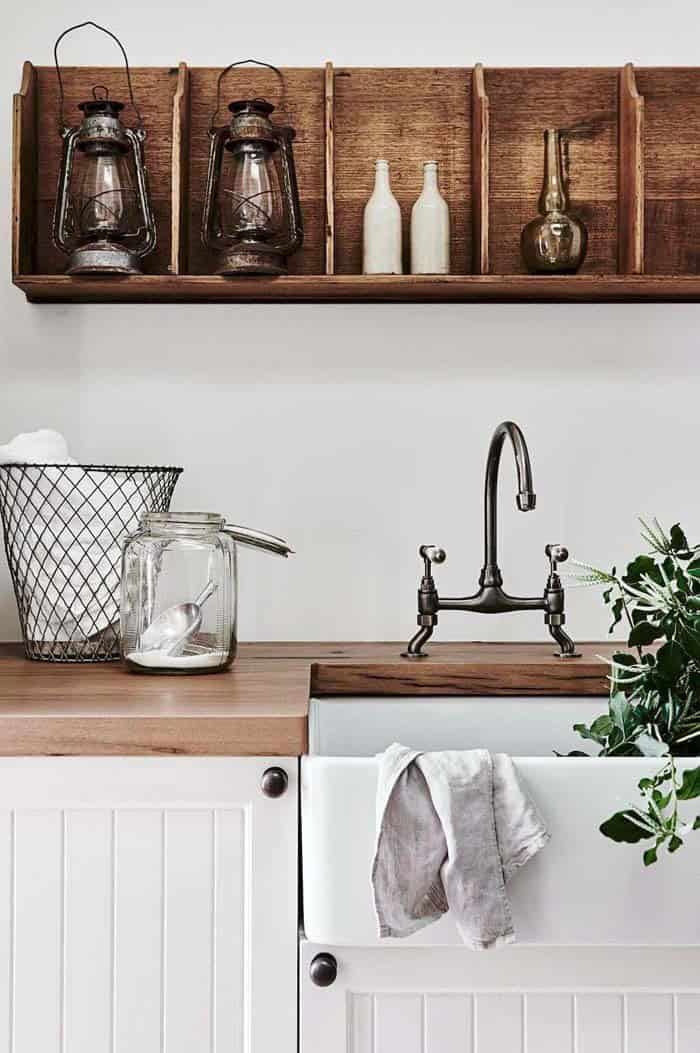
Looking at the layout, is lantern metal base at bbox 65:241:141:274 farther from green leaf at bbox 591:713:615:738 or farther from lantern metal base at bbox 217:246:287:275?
green leaf at bbox 591:713:615:738

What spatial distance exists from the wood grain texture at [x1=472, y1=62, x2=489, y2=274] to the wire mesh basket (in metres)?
0.64

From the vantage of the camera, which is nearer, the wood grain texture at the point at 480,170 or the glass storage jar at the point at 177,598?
the glass storage jar at the point at 177,598

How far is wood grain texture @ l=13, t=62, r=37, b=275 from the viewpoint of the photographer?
5.82 ft

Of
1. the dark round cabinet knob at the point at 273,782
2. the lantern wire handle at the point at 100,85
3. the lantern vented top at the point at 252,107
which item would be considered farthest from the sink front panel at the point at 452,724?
the lantern wire handle at the point at 100,85

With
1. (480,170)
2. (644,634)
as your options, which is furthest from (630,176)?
(644,634)

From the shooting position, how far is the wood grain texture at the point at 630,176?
176cm

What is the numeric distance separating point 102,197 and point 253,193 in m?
0.24

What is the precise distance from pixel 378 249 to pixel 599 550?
25.2 inches

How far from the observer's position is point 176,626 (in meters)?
1.54

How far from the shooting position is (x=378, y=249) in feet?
5.98

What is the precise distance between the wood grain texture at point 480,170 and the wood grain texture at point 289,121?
0.26 meters

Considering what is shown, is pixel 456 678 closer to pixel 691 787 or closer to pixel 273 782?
pixel 273 782

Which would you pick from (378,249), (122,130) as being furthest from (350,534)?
(122,130)

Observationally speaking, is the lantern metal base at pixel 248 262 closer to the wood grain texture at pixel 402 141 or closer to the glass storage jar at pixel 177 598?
the wood grain texture at pixel 402 141
